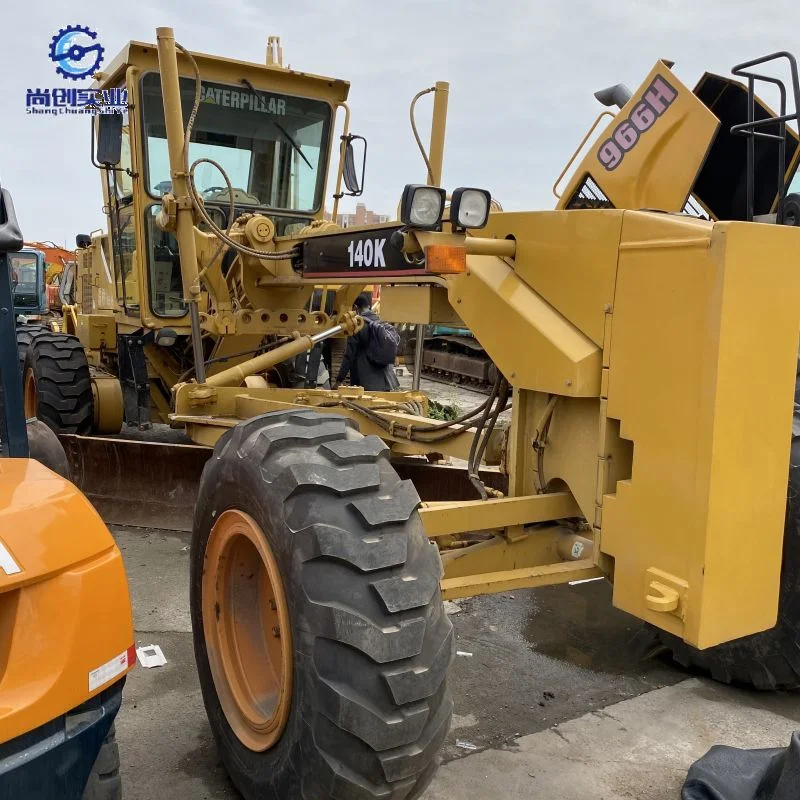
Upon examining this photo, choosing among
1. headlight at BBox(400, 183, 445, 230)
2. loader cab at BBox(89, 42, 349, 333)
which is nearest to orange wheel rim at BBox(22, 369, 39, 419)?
loader cab at BBox(89, 42, 349, 333)

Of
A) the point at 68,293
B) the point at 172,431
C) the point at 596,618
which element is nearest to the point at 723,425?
the point at 596,618

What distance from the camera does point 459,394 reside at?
15086mm

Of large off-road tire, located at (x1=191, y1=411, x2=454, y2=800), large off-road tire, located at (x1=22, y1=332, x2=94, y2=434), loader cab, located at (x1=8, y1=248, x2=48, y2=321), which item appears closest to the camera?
large off-road tire, located at (x1=191, y1=411, x2=454, y2=800)

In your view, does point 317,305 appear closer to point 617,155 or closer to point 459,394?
point 617,155

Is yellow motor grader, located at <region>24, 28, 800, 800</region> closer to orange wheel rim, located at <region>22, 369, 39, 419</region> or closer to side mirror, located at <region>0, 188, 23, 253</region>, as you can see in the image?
side mirror, located at <region>0, 188, 23, 253</region>

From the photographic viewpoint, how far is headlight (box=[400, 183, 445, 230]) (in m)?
2.64

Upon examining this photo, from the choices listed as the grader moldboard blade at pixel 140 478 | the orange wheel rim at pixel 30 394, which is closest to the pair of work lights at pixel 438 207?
the grader moldboard blade at pixel 140 478

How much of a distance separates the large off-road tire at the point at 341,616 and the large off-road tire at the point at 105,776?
494mm

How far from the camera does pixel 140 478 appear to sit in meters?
5.57

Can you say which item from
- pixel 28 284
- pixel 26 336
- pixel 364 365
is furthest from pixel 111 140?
pixel 28 284

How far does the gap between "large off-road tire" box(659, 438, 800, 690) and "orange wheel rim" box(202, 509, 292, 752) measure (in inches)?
71.3

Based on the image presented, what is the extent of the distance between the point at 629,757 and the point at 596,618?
4.48 ft

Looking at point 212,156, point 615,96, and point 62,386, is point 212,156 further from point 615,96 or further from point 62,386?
point 615,96

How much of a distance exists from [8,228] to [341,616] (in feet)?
4.15
